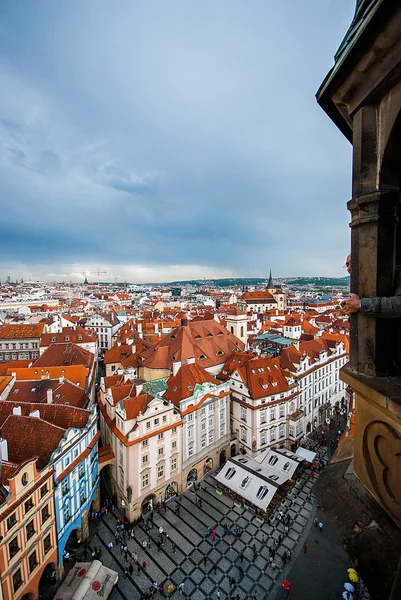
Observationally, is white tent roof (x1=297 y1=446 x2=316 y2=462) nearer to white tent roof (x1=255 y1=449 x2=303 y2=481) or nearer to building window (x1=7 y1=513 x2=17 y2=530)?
white tent roof (x1=255 y1=449 x2=303 y2=481)

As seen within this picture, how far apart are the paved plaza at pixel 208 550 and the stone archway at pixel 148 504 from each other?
3.66ft

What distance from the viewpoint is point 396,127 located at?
3549mm

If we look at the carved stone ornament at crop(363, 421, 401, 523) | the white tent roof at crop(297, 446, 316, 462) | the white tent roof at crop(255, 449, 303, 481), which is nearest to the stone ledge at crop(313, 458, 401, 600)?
the carved stone ornament at crop(363, 421, 401, 523)

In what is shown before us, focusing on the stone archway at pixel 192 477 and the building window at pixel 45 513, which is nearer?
the building window at pixel 45 513

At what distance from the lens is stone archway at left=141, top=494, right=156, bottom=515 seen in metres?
24.2

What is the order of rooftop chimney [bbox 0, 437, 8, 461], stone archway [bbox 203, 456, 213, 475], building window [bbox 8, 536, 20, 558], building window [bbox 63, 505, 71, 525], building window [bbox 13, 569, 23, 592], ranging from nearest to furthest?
1. building window [bbox 8, 536, 20, 558]
2. building window [bbox 13, 569, 23, 592]
3. rooftop chimney [bbox 0, 437, 8, 461]
4. building window [bbox 63, 505, 71, 525]
5. stone archway [bbox 203, 456, 213, 475]

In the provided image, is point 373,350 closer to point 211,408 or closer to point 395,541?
point 395,541

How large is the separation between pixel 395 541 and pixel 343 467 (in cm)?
129

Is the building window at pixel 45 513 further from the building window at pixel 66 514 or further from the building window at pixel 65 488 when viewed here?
the building window at pixel 66 514

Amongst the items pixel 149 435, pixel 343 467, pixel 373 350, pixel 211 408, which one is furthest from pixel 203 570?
pixel 373 350

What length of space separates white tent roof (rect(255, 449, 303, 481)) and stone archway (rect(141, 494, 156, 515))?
32.5ft

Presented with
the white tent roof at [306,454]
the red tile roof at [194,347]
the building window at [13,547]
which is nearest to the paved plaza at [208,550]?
the white tent roof at [306,454]

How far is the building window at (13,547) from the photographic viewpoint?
1546cm

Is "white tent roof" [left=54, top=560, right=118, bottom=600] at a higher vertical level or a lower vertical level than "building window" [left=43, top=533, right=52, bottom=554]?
lower
